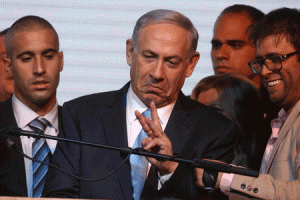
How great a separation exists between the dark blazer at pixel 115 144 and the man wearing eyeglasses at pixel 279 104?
20cm

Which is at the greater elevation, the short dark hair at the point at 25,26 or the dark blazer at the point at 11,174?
the short dark hair at the point at 25,26

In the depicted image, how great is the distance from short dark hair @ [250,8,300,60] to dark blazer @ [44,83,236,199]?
51 cm

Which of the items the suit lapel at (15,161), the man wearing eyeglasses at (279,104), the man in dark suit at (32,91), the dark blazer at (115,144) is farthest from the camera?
the man in dark suit at (32,91)

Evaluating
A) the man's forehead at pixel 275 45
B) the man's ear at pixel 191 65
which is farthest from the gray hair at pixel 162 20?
the man's forehead at pixel 275 45

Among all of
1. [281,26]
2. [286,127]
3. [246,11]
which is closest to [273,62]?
[281,26]

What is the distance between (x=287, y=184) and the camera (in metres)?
2.19

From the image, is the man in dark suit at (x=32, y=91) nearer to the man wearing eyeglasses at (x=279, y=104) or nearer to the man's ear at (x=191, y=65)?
the man's ear at (x=191, y=65)

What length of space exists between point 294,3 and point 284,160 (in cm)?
185

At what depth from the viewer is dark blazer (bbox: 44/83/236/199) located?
2.33 metres

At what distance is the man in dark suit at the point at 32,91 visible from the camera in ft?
9.20

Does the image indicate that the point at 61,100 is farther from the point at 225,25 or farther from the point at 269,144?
the point at 269,144

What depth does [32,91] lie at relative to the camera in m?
2.87

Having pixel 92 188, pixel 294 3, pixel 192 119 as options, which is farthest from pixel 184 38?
pixel 294 3

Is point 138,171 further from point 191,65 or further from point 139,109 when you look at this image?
point 191,65
